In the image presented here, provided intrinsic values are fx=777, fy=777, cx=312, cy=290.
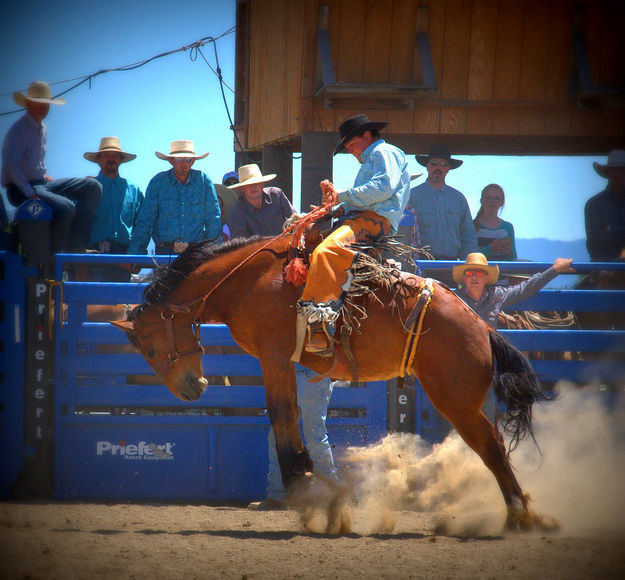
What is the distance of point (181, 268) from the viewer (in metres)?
5.39

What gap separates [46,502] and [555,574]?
395 centimetres

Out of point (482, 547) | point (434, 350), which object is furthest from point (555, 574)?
point (434, 350)

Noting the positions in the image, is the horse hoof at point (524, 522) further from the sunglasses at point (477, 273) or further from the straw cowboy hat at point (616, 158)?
the straw cowboy hat at point (616, 158)

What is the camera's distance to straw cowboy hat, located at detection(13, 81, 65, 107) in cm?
661

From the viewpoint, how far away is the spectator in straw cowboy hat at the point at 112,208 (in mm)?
7223

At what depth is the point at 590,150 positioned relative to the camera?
11.0m

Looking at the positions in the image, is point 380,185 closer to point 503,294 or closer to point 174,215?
point 503,294

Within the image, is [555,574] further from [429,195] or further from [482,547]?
[429,195]

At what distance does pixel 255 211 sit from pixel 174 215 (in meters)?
0.74

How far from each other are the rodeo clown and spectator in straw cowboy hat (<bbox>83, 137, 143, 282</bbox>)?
8.42 ft

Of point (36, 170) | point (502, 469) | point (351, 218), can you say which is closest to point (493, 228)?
point (351, 218)

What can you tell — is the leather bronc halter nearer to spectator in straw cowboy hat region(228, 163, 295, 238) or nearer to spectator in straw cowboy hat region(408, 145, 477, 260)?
spectator in straw cowboy hat region(228, 163, 295, 238)

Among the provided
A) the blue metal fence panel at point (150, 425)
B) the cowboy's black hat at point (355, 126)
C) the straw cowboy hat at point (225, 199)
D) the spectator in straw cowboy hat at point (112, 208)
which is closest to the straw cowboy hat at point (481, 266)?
the blue metal fence panel at point (150, 425)

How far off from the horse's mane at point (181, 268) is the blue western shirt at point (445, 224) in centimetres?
278
